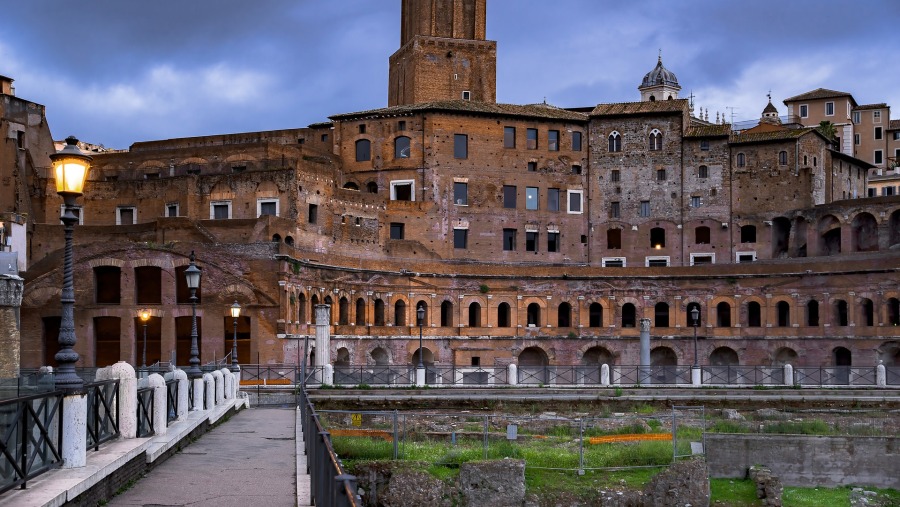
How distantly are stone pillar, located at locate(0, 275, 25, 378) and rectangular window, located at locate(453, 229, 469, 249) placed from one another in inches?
1180

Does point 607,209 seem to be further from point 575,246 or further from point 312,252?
point 312,252

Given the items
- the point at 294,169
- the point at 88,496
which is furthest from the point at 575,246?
the point at 88,496

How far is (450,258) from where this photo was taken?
62500 millimetres

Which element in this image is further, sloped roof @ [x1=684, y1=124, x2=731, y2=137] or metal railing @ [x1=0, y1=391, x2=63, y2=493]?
sloped roof @ [x1=684, y1=124, x2=731, y2=137]

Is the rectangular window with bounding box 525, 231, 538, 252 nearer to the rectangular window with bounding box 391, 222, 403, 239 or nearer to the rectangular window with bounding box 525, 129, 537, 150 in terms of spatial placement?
the rectangular window with bounding box 525, 129, 537, 150

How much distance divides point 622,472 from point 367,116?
4113 cm

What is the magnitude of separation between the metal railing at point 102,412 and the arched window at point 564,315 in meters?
48.7

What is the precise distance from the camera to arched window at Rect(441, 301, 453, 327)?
60781mm

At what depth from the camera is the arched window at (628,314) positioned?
2458 inches

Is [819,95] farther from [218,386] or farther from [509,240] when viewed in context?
[218,386]

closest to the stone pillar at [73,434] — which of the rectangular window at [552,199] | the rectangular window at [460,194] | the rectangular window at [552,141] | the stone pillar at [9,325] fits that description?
the stone pillar at [9,325]

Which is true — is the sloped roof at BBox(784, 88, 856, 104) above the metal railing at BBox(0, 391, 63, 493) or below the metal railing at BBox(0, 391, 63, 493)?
above

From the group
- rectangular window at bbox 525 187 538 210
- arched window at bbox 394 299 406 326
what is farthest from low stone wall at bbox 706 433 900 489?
rectangular window at bbox 525 187 538 210

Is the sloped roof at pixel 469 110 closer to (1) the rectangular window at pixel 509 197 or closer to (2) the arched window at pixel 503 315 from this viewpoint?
(1) the rectangular window at pixel 509 197
